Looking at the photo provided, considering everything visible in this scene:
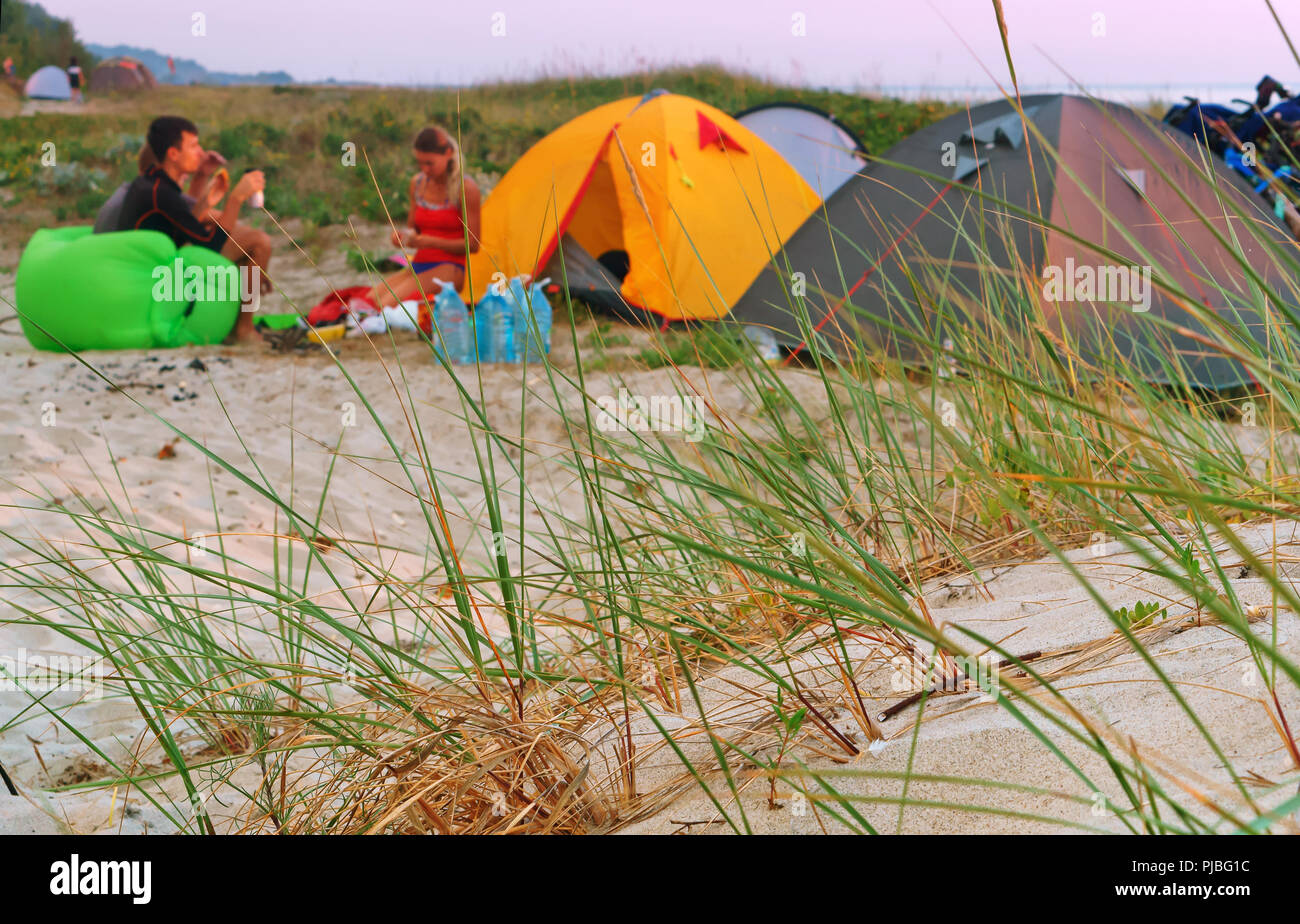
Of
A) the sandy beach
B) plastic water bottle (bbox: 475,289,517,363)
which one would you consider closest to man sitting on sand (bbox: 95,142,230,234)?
plastic water bottle (bbox: 475,289,517,363)

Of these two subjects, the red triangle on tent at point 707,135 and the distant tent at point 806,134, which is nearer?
the red triangle on tent at point 707,135

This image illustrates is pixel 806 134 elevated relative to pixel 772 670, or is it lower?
elevated

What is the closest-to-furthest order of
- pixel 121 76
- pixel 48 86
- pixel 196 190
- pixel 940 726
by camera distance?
pixel 940 726, pixel 196 190, pixel 48 86, pixel 121 76

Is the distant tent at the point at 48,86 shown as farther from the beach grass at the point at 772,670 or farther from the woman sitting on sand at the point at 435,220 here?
the beach grass at the point at 772,670

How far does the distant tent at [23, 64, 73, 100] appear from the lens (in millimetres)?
17016

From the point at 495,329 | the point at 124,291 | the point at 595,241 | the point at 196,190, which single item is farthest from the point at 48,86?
the point at 495,329

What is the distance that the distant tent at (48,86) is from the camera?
17016 millimetres

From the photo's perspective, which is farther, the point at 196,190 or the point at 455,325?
the point at 196,190

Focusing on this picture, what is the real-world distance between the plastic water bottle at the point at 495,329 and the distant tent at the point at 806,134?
12.0 ft

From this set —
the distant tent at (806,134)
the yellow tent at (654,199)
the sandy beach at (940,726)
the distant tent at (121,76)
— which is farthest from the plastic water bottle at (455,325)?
the distant tent at (121,76)

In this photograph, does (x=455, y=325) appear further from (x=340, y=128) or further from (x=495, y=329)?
(x=340, y=128)

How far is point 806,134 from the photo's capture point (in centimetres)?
791

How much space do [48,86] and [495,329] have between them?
17.4 meters
